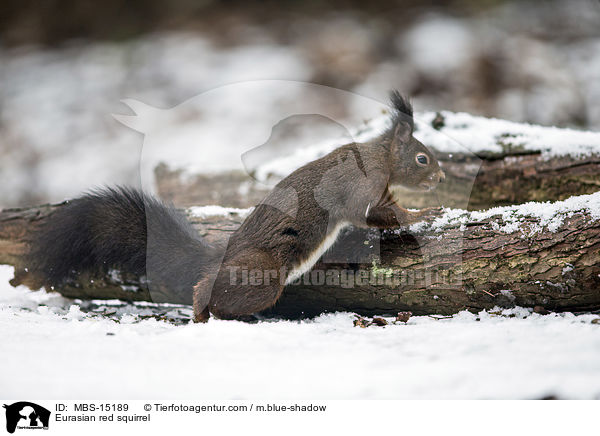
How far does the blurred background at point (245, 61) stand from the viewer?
5.18m

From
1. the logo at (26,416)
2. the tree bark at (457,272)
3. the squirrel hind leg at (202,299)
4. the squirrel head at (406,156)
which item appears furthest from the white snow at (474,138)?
the logo at (26,416)

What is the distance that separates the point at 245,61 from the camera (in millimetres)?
6137

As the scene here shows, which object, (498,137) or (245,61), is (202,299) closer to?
(498,137)

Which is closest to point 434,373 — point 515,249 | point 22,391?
point 515,249

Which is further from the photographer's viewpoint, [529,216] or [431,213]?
[431,213]

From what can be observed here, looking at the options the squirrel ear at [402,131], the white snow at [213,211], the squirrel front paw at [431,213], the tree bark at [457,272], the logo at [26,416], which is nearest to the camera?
the logo at [26,416]

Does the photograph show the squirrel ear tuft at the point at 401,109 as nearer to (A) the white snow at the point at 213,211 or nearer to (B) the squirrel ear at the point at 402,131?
(B) the squirrel ear at the point at 402,131

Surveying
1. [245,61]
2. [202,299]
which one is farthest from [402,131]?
[245,61]

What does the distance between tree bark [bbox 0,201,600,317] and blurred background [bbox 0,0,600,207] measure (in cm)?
232

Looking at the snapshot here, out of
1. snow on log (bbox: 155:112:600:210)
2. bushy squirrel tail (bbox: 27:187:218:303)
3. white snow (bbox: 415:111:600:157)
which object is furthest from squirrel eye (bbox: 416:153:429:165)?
bushy squirrel tail (bbox: 27:187:218:303)

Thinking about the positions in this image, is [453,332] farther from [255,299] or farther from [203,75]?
[203,75]

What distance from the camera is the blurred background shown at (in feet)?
17.0

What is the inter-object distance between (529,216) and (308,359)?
1.01 m

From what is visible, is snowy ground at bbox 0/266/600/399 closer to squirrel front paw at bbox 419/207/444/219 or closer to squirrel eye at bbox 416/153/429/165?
squirrel front paw at bbox 419/207/444/219
